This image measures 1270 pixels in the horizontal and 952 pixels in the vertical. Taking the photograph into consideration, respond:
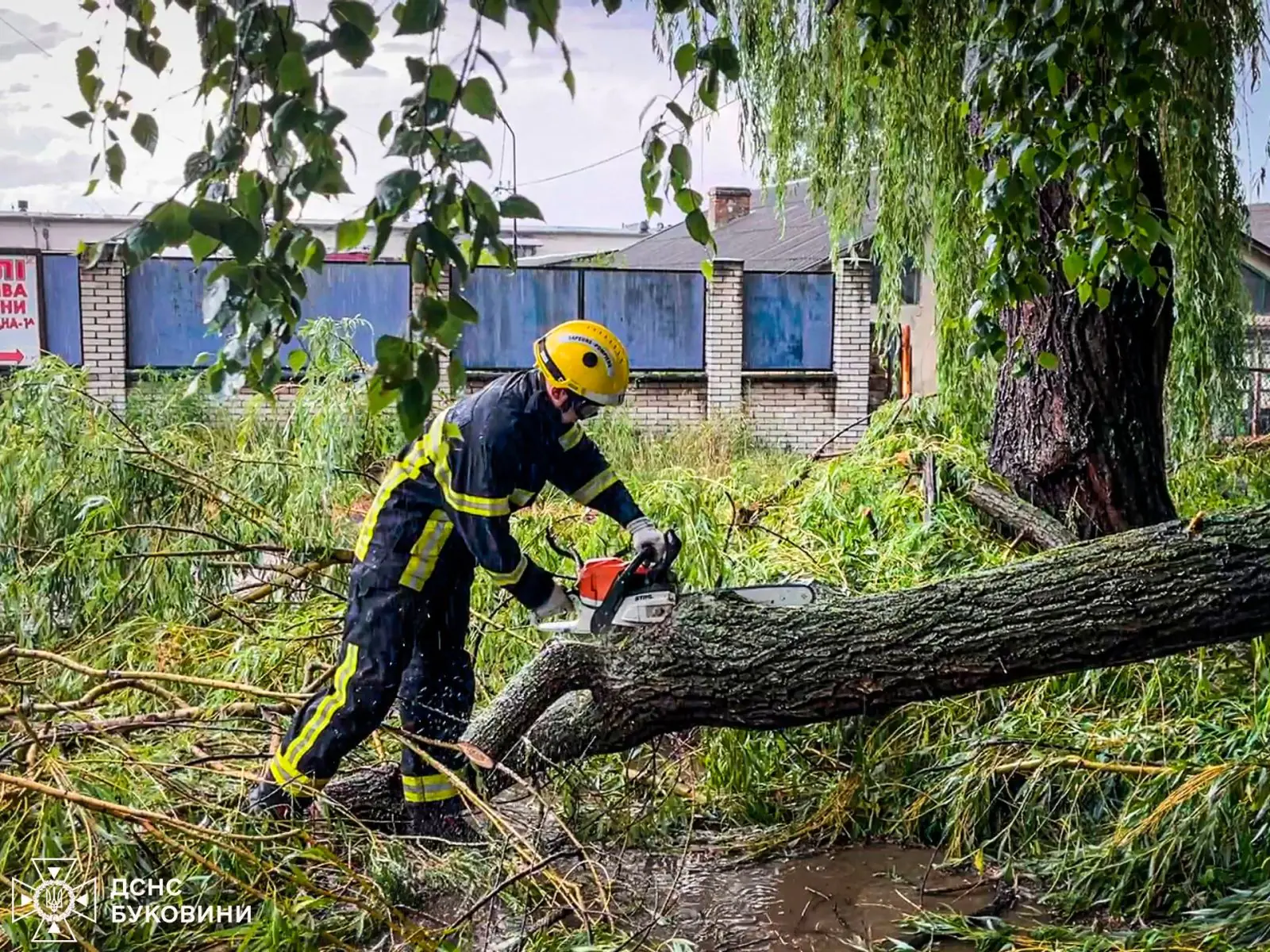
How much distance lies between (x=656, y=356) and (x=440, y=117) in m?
12.1

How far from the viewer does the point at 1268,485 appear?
17.6 ft

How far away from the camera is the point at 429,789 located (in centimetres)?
337

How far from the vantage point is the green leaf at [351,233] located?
1.08m

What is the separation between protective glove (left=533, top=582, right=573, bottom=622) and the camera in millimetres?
3270

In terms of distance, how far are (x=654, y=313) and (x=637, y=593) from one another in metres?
10.3

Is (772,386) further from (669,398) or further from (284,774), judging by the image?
(284,774)

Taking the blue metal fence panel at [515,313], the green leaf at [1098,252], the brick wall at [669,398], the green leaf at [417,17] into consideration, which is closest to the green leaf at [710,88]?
the green leaf at [417,17]

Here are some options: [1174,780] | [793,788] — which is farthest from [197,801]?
[1174,780]

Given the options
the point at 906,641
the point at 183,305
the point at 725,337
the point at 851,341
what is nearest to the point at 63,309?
the point at 183,305

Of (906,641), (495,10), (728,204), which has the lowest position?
(906,641)

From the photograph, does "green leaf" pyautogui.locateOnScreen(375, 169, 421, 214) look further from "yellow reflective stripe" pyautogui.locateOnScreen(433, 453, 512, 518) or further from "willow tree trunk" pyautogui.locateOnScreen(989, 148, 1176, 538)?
"willow tree trunk" pyautogui.locateOnScreen(989, 148, 1176, 538)

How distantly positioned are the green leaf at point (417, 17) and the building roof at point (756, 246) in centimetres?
1206

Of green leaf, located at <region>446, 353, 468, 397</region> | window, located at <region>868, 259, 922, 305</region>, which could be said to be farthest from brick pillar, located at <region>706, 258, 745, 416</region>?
green leaf, located at <region>446, 353, 468, 397</region>

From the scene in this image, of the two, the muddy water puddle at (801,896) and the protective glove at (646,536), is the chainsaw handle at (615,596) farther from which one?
the muddy water puddle at (801,896)
